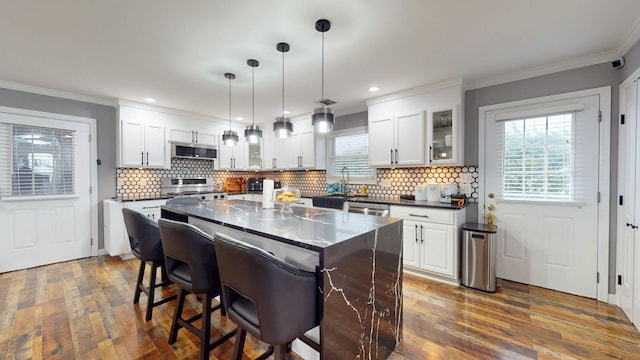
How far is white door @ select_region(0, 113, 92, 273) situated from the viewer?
3479mm

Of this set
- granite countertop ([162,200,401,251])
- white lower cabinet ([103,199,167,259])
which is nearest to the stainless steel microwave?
white lower cabinet ([103,199,167,259])

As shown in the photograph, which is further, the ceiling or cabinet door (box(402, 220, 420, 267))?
cabinet door (box(402, 220, 420, 267))

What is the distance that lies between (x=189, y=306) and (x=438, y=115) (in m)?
3.55

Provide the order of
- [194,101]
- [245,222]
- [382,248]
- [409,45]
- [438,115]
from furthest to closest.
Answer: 1. [194,101]
2. [438,115]
3. [409,45]
4. [245,222]
5. [382,248]

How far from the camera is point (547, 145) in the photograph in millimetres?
2906

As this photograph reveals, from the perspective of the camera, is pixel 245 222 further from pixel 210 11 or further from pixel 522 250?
pixel 522 250

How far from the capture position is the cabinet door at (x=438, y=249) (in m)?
3.05

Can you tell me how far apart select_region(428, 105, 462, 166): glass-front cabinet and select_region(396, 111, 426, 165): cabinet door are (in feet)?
0.40

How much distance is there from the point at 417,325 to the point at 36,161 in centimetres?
514

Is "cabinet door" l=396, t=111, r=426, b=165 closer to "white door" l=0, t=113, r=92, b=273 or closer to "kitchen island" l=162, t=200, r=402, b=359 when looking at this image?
"kitchen island" l=162, t=200, r=402, b=359

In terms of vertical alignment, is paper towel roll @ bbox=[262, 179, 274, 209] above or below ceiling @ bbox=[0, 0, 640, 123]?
below

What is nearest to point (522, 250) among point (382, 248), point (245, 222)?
point (382, 248)

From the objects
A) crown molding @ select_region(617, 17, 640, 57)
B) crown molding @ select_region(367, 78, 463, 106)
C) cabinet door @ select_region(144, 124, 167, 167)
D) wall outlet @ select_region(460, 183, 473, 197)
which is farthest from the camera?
cabinet door @ select_region(144, 124, 167, 167)

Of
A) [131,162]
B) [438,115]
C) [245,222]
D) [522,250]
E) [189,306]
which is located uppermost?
[438,115]
